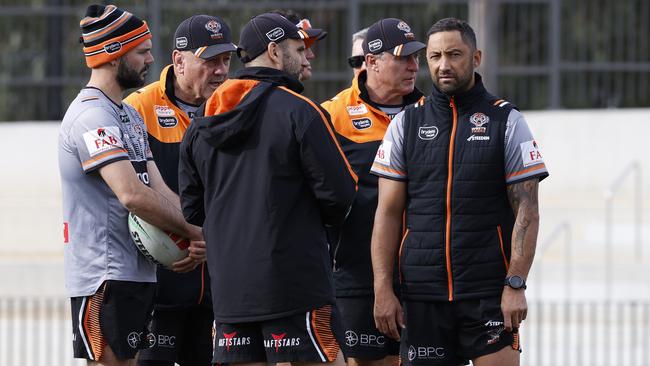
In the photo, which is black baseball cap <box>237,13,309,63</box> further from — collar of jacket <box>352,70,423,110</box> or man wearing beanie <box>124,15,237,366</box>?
collar of jacket <box>352,70,423,110</box>

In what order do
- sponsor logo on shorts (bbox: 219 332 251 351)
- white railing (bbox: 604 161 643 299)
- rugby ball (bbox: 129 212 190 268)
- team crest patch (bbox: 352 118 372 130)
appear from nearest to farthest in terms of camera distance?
sponsor logo on shorts (bbox: 219 332 251 351) < rugby ball (bbox: 129 212 190 268) < team crest patch (bbox: 352 118 372 130) < white railing (bbox: 604 161 643 299)

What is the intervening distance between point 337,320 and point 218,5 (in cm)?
1345

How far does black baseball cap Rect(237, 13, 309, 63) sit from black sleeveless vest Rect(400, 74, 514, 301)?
861mm

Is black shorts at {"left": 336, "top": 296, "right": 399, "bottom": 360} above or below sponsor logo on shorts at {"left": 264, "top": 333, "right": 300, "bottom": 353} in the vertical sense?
below

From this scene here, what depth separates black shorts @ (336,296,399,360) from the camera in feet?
23.6

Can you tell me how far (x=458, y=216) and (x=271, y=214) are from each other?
0.99 m

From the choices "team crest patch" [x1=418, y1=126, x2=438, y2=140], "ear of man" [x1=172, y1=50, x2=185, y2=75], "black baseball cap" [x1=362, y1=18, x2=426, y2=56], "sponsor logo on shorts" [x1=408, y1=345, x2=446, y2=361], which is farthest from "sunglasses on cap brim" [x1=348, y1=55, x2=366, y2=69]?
"sponsor logo on shorts" [x1=408, y1=345, x2=446, y2=361]

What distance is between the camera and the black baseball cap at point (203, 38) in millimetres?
7172

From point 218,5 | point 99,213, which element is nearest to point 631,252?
point 218,5

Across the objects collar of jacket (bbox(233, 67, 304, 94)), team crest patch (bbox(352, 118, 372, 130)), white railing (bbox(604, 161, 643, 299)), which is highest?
collar of jacket (bbox(233, 67, 304, 94))

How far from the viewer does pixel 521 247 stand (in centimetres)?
611

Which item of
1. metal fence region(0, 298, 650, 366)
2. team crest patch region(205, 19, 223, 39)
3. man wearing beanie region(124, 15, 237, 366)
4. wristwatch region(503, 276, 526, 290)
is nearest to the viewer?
wristwatch region(503, 276, 526, 290)

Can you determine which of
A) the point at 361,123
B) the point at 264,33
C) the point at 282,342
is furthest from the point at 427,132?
the point at 282,342

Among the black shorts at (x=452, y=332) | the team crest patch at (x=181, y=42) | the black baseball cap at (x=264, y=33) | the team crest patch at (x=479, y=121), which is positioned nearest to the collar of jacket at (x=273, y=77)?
the black baseball cap at (x=264, y=33)
